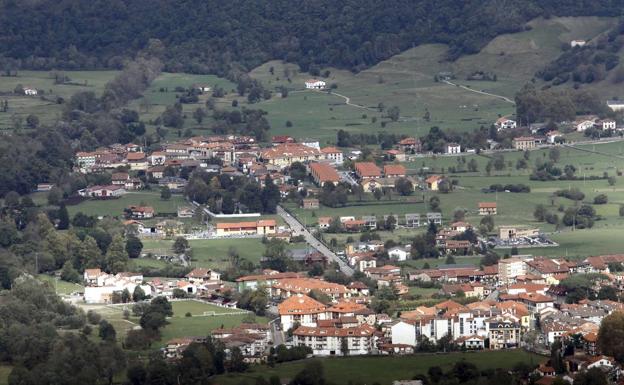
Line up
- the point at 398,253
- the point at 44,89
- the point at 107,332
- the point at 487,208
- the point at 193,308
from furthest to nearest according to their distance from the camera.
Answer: the point at 44,89 < the point at 487,208 < the point at 398,253 < the point at 193,308 < the point at 107,332

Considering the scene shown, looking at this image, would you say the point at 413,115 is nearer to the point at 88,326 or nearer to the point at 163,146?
the point at 163,146

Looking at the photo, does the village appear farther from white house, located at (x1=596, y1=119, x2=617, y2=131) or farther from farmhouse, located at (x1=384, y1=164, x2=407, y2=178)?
white house, located at (x1=596, y1=119, x2=617, y2=131)

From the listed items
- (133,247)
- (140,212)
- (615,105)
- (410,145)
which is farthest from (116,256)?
(615,105)

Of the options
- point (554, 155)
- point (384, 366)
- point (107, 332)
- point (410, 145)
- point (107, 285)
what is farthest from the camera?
point (410, 145)

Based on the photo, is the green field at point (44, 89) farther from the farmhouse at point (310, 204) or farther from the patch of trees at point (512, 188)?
the patch of trees at point (512, 188)

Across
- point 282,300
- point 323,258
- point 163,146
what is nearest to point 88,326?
point 282,300

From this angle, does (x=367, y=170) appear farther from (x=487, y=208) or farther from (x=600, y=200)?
(x=600, y=200)

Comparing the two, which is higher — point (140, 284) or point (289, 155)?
point (289, 155)

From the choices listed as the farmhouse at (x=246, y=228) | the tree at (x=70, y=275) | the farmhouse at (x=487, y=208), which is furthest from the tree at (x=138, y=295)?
the farmhouse at (x=487, y=208)
